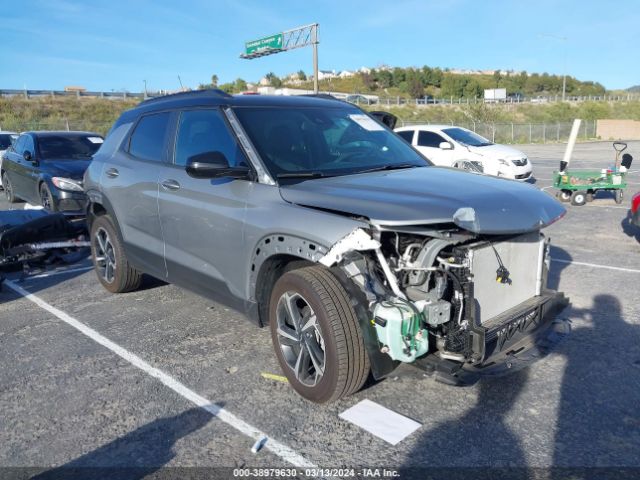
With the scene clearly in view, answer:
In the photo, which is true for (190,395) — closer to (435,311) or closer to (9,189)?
(435,311)

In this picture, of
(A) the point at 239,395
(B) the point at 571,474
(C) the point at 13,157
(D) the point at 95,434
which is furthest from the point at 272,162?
(C) the point at 13,157

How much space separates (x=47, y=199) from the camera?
9828 millimetres

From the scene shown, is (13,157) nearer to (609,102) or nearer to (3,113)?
(3,113)

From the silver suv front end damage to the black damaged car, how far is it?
7.48 metres

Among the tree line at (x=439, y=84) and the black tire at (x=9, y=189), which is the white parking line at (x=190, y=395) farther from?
the tree line at (x=439, y=84)

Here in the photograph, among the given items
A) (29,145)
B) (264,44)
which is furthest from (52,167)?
(264,44)

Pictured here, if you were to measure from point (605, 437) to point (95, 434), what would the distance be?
2920 millimetres

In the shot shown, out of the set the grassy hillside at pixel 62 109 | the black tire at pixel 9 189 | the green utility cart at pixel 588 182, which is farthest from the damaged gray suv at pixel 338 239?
the grassy hillside at pixel 62 109

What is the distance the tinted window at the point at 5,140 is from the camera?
52.1ft

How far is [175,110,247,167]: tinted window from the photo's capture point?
12.8 feet

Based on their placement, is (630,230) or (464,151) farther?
(464,151)

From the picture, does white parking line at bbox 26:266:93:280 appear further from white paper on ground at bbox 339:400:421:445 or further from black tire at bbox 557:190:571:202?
black tire at bbox 557:190:571:202

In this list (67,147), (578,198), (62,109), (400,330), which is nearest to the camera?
(400,330)

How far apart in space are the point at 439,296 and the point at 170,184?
2.48m
